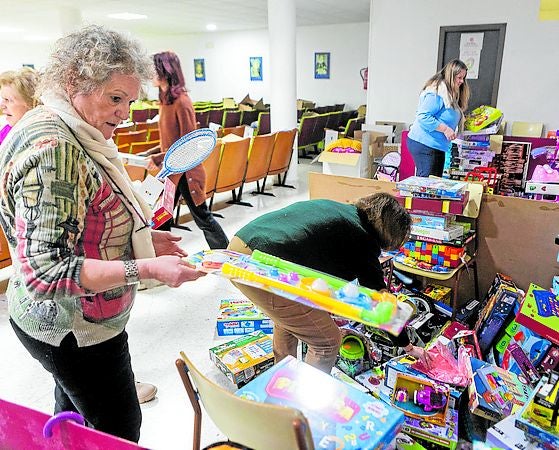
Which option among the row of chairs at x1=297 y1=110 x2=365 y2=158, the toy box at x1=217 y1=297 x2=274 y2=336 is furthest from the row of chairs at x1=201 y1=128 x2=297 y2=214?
the toy box at x1=217 y1=297 x2=274 y2=336

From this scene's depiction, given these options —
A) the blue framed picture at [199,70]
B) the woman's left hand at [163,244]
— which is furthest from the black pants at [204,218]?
the blue framed picture at [199,70]

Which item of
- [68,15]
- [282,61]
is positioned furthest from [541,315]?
[68,15]

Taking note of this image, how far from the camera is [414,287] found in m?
2.79

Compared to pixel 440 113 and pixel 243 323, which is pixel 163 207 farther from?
pixel 440 113

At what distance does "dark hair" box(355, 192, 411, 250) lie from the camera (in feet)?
5.70

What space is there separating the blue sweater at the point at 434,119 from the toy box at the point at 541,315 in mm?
1824

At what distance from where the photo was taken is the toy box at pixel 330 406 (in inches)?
34.1

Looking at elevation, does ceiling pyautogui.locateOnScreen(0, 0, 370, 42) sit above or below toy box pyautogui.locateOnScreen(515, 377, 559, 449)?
above

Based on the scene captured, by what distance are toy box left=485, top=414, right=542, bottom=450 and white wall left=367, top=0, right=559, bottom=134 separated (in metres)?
5.47

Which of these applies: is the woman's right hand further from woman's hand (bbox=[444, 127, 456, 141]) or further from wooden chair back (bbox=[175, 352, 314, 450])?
woman's hand (bbox=[444, 127, 456, 141])

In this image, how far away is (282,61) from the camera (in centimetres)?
607

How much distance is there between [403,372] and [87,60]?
1.57 m

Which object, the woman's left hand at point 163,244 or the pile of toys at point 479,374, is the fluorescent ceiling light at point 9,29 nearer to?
the woman's left hand at point 163,244

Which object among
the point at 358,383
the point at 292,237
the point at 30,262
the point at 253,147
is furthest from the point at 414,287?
the point at 253,147
